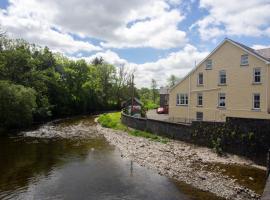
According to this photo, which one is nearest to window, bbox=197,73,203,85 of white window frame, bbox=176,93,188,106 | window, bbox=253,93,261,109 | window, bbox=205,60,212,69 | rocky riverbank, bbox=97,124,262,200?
window, bbox=205,60,212,69

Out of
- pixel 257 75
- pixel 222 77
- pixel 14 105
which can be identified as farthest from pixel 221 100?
pixel 14 105

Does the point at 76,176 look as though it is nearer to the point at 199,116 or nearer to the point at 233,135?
the point at 233,135

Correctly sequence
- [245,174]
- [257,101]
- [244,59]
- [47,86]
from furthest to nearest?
1. [47,86]
2. [244,59]
3. [257,101]
4. [245,174]

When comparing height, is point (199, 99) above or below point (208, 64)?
below

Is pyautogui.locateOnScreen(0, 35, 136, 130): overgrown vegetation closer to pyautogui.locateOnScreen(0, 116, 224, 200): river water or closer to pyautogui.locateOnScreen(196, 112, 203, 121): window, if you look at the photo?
pyautogui.locateOnScreen(0, 116, 224, 200): river water

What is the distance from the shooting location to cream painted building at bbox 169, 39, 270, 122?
33.8 metres

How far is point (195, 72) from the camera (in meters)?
40.0

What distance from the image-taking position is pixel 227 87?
3647 cm

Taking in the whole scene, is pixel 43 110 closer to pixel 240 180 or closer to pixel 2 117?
pixel 2 117

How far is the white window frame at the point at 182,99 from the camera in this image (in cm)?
4148

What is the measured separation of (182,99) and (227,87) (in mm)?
7372

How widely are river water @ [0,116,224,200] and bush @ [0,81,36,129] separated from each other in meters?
8.99

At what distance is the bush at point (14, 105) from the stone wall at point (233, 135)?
2162 cm

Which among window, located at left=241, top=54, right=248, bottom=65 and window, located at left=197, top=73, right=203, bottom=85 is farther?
window, located at left=197, top=73, right=203, bottom=85
